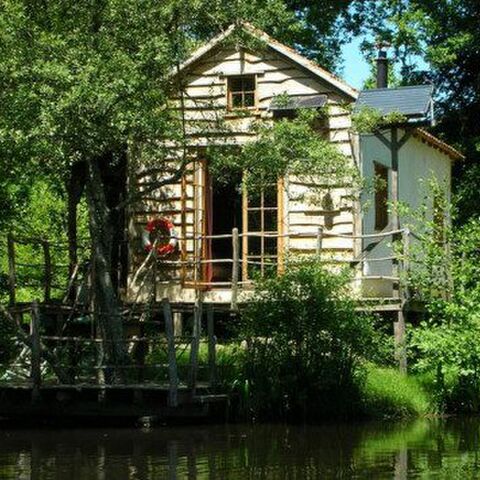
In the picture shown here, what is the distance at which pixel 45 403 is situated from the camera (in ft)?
52.7

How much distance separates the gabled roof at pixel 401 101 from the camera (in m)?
18.5

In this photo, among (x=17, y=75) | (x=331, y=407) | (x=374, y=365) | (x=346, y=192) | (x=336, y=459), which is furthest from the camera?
(x=346, y=192)

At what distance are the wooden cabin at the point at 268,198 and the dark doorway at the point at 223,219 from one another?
159mm

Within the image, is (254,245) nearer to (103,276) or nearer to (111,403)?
(103,276)

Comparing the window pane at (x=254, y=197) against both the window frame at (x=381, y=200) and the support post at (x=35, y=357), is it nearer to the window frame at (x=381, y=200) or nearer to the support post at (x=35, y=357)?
the window frame at (x=381, y=200)

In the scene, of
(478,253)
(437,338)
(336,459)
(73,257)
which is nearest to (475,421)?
(437,338)

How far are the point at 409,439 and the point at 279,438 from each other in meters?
1.70

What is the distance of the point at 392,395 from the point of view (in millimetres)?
16609

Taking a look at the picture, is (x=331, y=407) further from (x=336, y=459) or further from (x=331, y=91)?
(x=331, y=91)

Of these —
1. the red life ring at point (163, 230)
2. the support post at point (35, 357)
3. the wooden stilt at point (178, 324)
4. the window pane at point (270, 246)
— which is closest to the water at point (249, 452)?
the support post at point (35, 357)

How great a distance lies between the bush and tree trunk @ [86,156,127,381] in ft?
6.24

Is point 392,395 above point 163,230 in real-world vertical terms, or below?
below

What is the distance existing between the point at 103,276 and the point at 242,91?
512cm

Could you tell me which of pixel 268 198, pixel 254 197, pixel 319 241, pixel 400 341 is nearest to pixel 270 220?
pixel 268 198
